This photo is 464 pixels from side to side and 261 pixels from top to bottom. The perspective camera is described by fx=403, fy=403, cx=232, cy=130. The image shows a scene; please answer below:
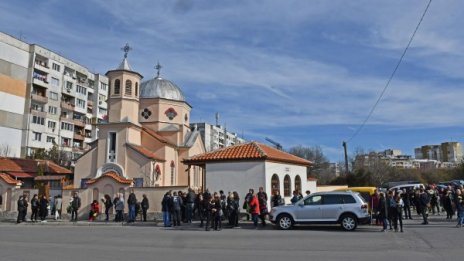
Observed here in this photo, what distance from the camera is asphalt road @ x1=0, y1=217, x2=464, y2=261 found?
32.3 ft

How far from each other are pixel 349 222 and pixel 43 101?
51.9 meters

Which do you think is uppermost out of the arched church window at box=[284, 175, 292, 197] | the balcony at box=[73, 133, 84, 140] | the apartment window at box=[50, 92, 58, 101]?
the apartment window at box=[50, 92, 58, 101]

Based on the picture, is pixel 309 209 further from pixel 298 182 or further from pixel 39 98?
pixel 39 98

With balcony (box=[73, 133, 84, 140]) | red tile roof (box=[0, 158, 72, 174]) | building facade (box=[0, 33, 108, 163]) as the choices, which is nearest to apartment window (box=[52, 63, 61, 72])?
building facade (box=[0, 33, 108, 163])

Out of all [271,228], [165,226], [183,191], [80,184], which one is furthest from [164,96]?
[271,228]

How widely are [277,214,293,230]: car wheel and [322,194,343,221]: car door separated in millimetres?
1429

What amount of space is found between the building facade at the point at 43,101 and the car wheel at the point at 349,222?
35.3 metres

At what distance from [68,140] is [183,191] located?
45.9m

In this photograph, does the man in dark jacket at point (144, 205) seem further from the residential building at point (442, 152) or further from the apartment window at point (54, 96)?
the residential building at point (442, 152)

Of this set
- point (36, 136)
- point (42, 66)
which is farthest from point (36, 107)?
point (42, 66)

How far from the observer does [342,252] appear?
34.3 ft

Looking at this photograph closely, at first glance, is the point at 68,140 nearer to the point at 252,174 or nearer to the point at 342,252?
the point at 252,174

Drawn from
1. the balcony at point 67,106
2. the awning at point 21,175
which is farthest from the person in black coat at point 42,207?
the balcony at point 67,106

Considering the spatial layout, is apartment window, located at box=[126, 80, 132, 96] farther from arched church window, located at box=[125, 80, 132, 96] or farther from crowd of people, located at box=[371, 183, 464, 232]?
crowd of people, located at box=[371, 183, 464, 232]
